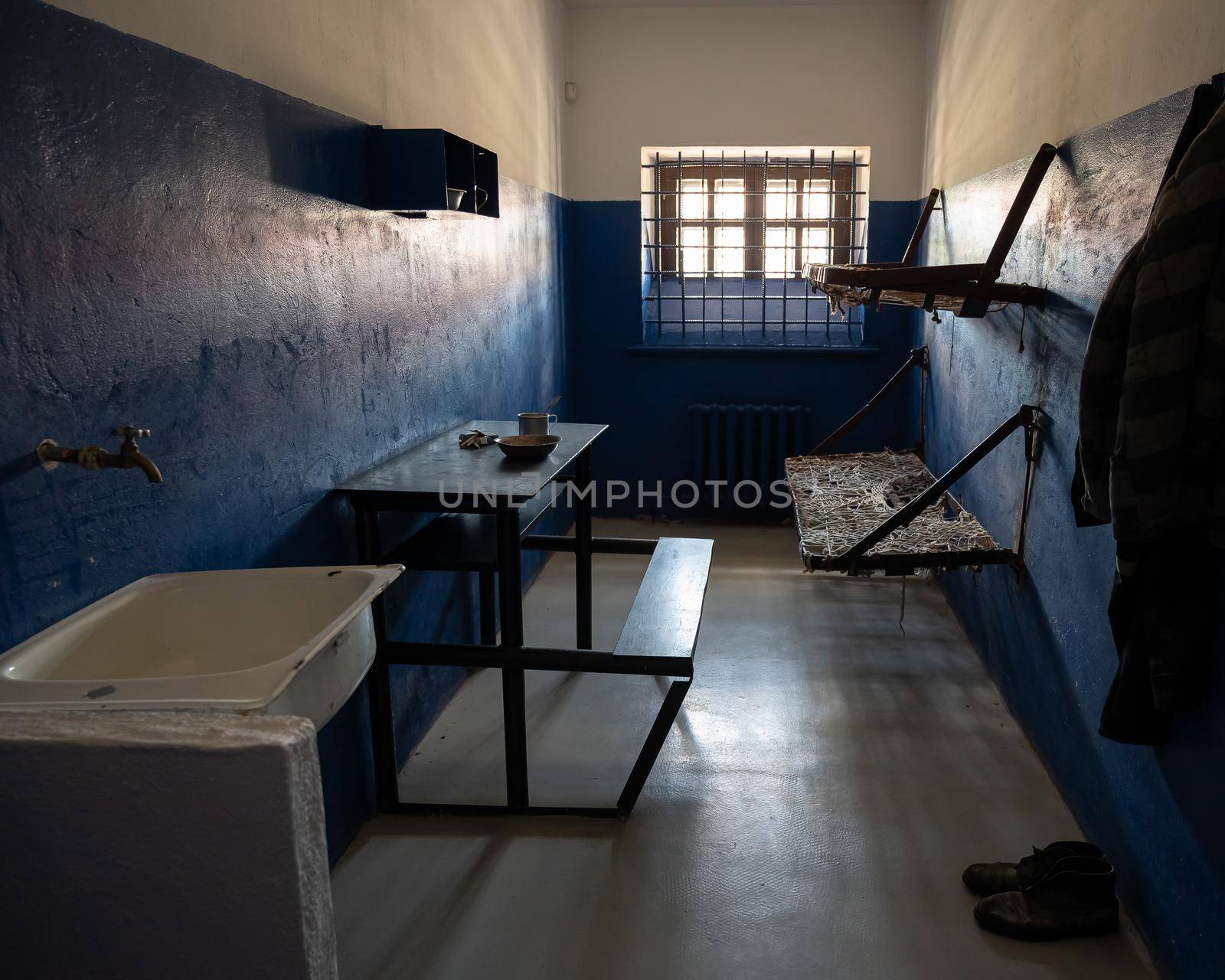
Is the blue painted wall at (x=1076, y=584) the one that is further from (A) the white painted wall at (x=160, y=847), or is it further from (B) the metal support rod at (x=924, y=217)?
(A) the white painted wall at (x=160, y=847)

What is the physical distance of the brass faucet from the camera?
1.43 metres

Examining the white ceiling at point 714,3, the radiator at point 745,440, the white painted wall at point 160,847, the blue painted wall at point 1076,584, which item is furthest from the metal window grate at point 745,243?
the white painted wall at point 160,847

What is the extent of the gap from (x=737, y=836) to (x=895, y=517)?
127 centimetres

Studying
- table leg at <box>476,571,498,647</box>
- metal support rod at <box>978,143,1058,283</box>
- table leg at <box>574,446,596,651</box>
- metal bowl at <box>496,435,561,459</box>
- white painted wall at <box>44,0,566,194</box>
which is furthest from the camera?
table leg at <box>574,446,596,651</box>

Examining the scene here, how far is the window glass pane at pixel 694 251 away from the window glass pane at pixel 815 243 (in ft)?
2.11

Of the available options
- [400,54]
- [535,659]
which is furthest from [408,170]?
[535,659]

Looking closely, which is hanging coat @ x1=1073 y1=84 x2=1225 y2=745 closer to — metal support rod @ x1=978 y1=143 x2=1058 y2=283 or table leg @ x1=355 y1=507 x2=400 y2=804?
metal support rod @ x1=978 y1=143 x2=1058 y2=283

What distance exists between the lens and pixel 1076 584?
8.57 ft

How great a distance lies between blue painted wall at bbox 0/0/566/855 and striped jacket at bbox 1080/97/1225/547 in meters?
1.78

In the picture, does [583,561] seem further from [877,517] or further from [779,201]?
[779,201]

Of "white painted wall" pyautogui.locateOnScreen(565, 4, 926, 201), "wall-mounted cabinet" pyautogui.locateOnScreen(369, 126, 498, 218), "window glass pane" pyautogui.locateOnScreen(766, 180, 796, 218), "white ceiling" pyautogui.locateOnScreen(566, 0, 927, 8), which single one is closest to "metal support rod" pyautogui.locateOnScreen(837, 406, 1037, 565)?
"wall-mounted cabinet" pyautogui.locateOnScreen(369, 126, 498, 218)

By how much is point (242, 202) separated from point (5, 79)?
0.66 metres

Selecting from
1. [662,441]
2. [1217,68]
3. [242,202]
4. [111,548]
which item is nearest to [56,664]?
[111,548]

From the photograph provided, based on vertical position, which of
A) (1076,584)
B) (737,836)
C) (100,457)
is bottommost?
(737,836)
